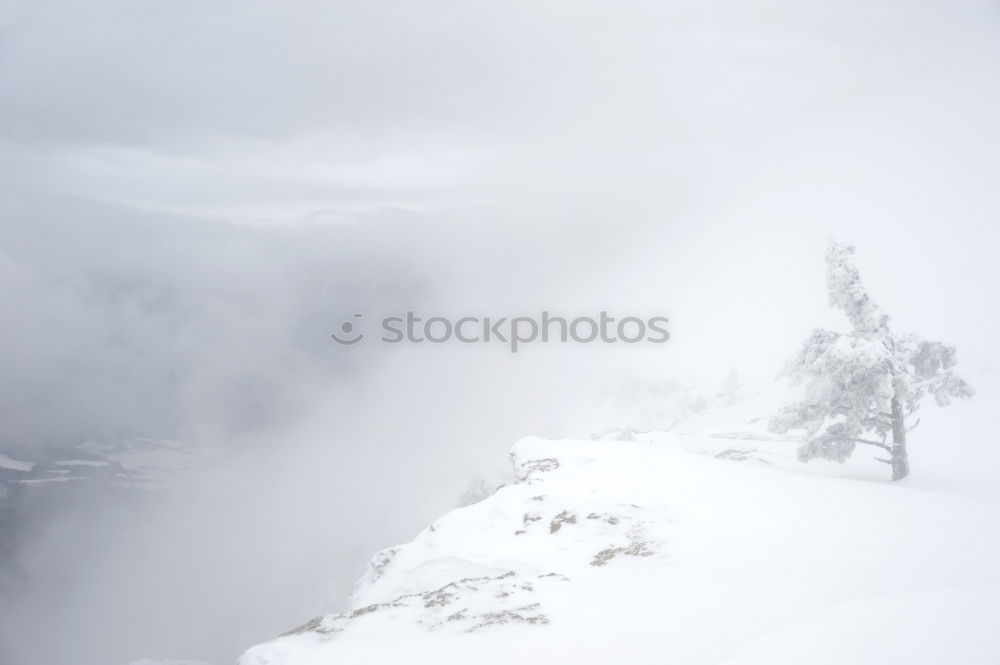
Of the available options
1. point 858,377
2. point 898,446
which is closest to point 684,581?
point 858,377

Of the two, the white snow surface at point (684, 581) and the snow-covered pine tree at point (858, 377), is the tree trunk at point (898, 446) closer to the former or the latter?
the snow-covered pine tree at point (858, 377)

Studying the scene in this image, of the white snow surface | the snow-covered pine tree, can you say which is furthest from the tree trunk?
the white snow surface

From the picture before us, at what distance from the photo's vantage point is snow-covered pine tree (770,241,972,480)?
1687 cm

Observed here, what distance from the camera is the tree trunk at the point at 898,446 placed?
683 inches

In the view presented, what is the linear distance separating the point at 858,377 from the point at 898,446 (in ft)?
9.31

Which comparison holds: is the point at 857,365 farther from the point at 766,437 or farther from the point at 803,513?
the point at 766,437

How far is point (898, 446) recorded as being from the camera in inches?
693

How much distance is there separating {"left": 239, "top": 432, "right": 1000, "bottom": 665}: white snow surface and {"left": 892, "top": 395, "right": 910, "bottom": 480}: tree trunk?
157 cm

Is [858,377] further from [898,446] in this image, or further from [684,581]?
[684,581]

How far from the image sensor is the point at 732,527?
37.8ft

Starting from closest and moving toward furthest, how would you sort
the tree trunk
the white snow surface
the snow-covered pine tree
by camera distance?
the white snow surface → the snow-covered pine tree → the tree trunk

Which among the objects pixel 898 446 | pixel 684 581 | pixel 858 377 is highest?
pixel 858 377

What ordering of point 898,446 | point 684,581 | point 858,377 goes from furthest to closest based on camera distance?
point 898,446 < point 858,377 < point 684,581

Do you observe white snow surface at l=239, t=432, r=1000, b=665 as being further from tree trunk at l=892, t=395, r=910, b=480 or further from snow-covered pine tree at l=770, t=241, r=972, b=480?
snow-covered pine tree at l=770, t=241, r=972, b=480
